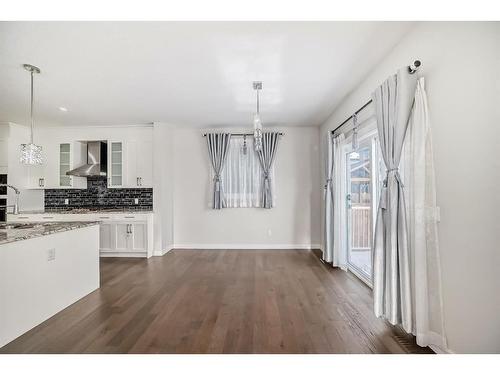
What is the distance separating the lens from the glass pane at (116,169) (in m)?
4.94

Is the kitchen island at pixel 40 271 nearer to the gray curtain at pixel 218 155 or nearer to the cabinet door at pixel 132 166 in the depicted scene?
the cabinet door at pixel 132 166

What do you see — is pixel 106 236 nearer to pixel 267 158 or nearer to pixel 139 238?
pixel 139 238

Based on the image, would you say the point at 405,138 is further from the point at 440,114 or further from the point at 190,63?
the point at 190,63

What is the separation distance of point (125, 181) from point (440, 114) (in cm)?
500

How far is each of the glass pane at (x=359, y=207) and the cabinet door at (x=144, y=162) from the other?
3.71 meters

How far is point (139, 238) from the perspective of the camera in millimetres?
4516

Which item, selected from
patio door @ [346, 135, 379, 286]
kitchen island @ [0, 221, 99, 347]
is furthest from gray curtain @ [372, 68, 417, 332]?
kitchen island @ [0, 221, 99, 347]

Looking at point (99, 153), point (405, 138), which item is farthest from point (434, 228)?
point (99, 153)

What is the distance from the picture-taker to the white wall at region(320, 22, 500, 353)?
1.39 m

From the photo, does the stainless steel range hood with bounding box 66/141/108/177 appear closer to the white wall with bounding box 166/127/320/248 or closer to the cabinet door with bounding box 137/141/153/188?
the cabinet door with bounding box 137/141/153/188

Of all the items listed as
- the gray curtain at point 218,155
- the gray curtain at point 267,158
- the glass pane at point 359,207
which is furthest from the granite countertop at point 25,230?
the glass pane at point 359,207

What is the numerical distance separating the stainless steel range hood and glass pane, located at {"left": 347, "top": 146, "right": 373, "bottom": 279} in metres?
4.68

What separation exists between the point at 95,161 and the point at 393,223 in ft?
17.7
